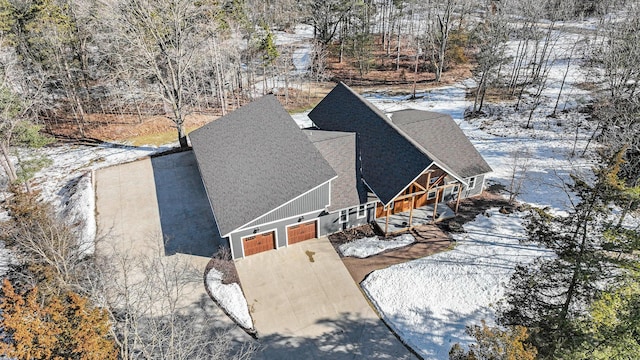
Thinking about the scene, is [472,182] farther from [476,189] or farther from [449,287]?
[449,287]

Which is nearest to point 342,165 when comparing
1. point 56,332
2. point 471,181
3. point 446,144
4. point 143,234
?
point 446,144

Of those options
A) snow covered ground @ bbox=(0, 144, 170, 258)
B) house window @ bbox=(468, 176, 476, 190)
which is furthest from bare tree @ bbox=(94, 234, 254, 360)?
house window @ bbox=(468, 176, 476, 190)

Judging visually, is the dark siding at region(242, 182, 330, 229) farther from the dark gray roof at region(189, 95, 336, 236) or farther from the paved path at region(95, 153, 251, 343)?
the paved path at region(95, 153, 251, 343)

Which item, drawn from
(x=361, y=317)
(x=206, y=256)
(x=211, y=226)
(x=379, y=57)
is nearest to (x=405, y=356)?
(x=361, y=317)

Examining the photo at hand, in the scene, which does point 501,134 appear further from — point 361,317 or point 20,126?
point 20,126

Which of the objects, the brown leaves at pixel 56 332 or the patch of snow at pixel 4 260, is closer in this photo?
the brown leaves at pixel 56 332

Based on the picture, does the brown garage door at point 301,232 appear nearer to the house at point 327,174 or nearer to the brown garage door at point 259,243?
the house at point 327,174

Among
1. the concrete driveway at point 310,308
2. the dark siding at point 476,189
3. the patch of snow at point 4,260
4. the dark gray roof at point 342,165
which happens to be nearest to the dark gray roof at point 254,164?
the dark gray roof at point 342,165
